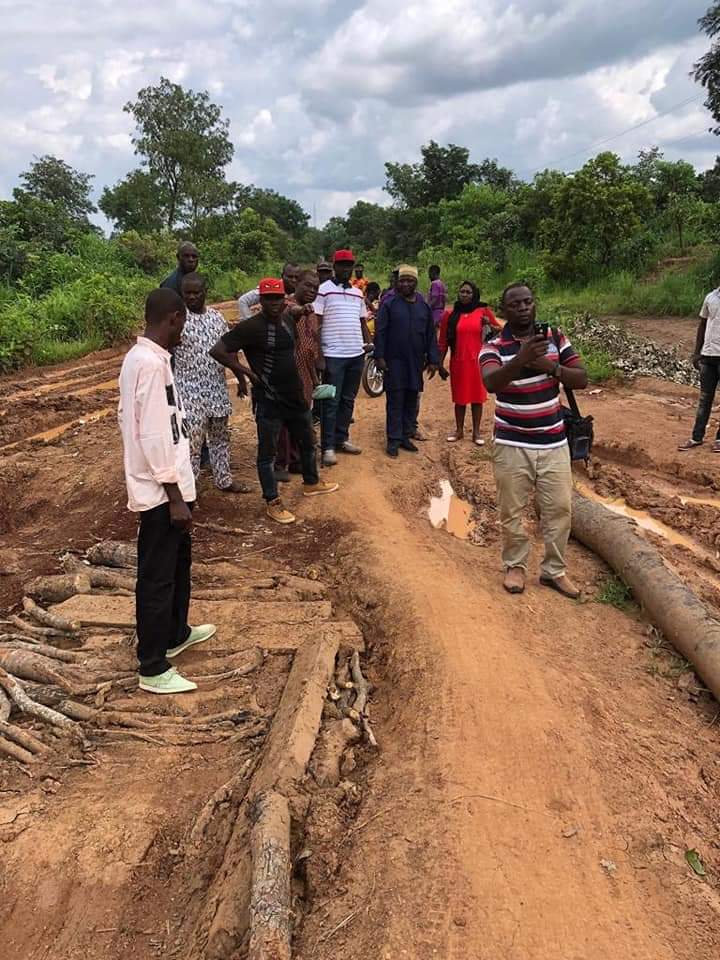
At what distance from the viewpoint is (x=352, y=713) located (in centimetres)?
302

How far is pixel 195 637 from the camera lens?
3.52m

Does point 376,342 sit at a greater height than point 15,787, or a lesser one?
greater

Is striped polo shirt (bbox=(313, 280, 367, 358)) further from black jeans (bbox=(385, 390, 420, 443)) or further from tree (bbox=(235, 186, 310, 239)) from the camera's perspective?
tree (bbox=(235, 186, 310, 239))

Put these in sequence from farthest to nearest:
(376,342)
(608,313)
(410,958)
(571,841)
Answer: (608,313)
(376,342)
(571,841)
(410,958)

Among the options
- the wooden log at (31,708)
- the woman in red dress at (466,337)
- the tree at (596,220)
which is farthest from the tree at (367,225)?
the wooden log at (31,708)

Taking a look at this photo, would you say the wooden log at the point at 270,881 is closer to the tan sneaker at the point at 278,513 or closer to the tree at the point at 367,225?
the tan sneaker at the point at 278,513

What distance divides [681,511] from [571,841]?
402cm

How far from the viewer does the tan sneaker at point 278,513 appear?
4992 millimetres

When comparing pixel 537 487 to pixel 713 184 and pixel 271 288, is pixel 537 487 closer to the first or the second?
pixel 271 288

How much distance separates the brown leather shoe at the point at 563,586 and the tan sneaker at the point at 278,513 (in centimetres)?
188

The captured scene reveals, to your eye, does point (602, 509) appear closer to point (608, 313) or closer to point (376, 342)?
point (376, 342)

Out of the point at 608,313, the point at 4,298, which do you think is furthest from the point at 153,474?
the point at 608,313

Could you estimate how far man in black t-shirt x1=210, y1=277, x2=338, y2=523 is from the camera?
4664mm

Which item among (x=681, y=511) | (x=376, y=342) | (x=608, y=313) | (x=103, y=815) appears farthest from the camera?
(x=608, y=313)
